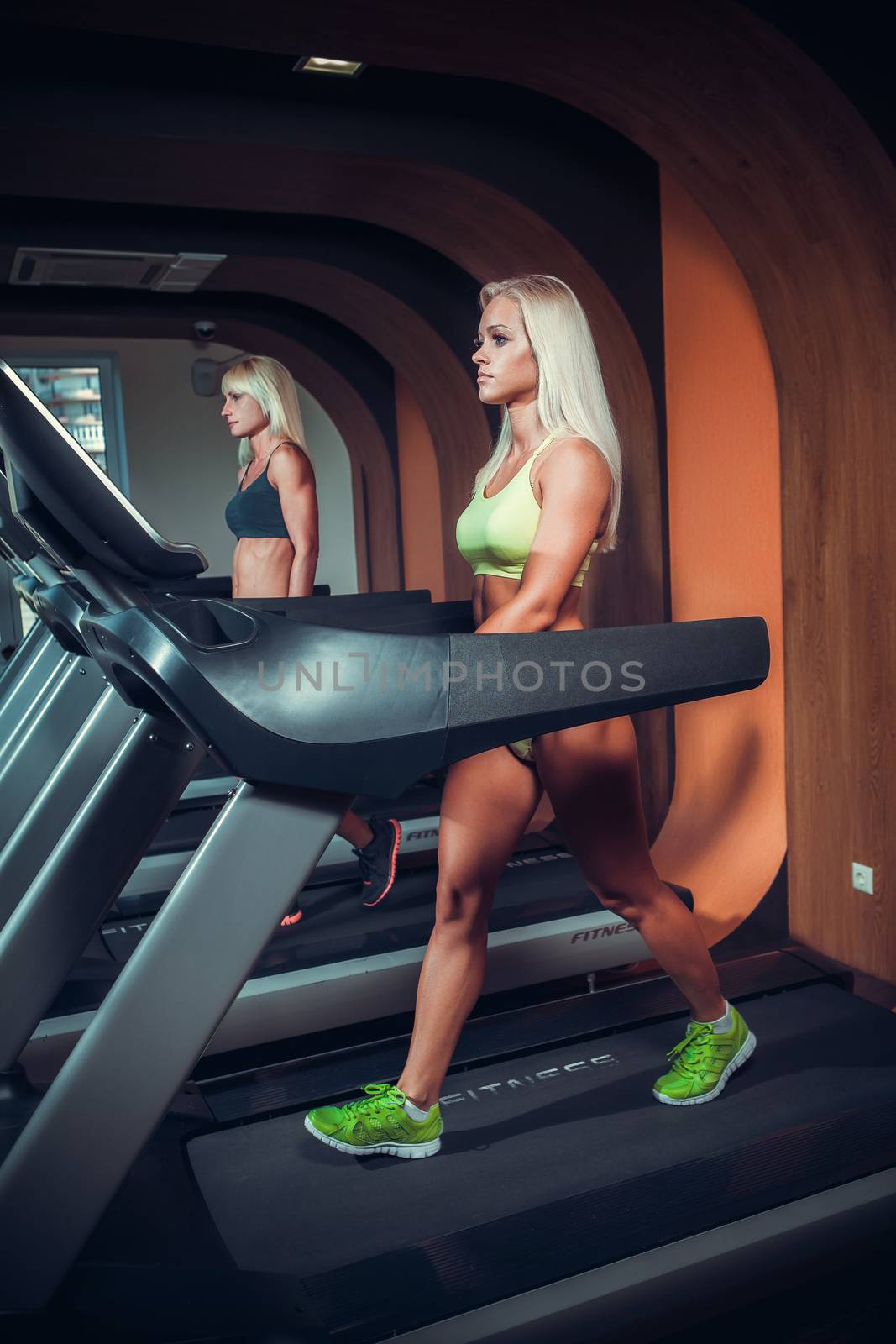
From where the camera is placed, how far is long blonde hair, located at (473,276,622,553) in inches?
75.9

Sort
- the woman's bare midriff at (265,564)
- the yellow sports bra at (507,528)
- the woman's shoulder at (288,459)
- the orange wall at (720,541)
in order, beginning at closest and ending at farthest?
the yellow sports bra at (507,528), the orange wall at (720,541), the woman's shoulder at (288,459), the woman's bare midriff at (265,564)

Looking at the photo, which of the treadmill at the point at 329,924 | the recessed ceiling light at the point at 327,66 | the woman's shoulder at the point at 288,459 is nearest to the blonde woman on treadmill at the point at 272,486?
the woman's shoulder at the point at 288,459

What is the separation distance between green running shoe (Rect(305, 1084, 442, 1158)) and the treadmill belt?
1.4 inches

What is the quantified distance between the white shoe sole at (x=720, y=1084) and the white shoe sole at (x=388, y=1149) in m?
0.45

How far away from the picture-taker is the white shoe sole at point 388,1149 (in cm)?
180

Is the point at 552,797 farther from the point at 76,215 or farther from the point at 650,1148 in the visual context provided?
the point at 76,215

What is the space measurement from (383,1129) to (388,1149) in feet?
0.18

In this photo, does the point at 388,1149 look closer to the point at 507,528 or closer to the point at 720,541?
the point at 507,528

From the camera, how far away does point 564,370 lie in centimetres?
195

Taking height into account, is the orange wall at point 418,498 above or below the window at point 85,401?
below

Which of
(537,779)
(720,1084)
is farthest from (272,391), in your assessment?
(720,1084)

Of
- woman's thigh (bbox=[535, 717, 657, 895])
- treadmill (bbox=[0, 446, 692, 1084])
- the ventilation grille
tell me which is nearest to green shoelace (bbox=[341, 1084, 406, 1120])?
treadmill (bbox=[0, 446, 692, 1084])

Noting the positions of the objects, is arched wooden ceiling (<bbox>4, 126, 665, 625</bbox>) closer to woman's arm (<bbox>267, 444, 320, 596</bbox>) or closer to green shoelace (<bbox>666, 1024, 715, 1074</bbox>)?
woman's arm (<bbox>267, 444, 320, 596</bbox>)

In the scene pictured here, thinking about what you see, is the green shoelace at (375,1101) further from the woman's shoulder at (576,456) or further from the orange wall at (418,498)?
the orange wall at (418,498)
